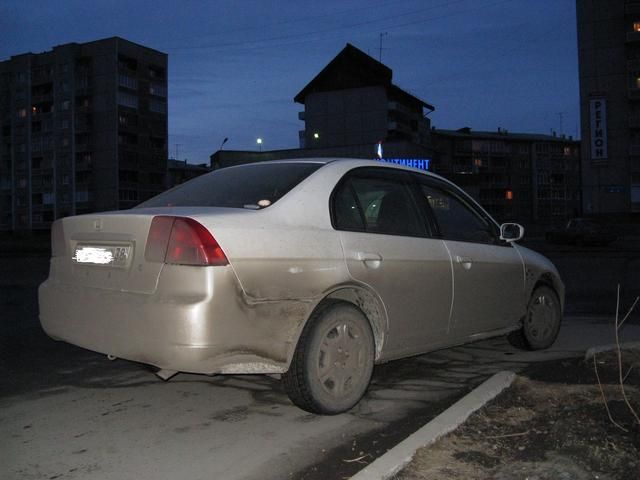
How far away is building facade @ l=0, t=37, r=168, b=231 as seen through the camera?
7575 cm

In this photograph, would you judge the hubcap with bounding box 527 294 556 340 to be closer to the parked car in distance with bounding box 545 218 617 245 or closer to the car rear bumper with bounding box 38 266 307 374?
the car rear bumper with bounding box 38 266 307 374

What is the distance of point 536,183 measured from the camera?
4156 inches

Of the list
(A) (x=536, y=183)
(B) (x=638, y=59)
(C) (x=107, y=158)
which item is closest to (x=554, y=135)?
(A) (x=536, y=183)

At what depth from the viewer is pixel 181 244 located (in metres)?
3.34

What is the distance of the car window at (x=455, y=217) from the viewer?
192 inches

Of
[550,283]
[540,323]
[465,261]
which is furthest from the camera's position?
[550,283]

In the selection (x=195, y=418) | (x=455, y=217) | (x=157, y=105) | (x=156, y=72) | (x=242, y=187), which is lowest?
(x=195, y=418)

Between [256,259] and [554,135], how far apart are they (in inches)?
4793

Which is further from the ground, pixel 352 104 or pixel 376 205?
pixel 352 104

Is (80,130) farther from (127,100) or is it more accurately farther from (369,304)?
(369,304)

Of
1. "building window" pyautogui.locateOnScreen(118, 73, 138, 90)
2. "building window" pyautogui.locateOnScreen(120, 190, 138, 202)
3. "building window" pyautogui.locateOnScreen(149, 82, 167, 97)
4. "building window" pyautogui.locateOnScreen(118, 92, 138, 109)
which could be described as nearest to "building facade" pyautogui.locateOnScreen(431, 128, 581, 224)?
"building window" pyautogui.locateOnScreen(149, 82, 167, 97)

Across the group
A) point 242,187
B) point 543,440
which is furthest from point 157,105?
point 543,440

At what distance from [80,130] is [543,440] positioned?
8056 cm

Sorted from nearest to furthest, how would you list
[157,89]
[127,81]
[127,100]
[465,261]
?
[465,261] < [127,81] < [127,100] < [157,89]
